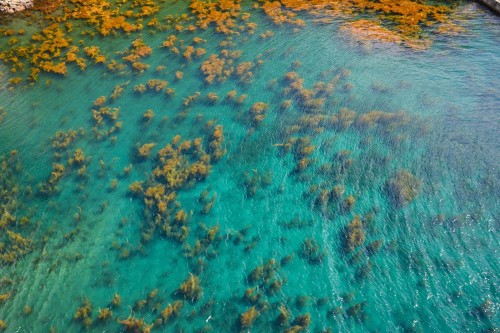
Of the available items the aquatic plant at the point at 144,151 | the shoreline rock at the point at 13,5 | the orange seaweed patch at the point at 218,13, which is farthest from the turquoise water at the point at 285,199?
the shoreline rock at the point at 13,5

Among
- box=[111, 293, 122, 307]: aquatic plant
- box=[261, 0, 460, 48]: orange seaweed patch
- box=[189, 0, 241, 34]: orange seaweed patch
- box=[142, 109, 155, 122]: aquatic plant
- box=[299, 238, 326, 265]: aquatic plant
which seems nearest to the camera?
box=[111, 293, 122, 307]: aquatic plant

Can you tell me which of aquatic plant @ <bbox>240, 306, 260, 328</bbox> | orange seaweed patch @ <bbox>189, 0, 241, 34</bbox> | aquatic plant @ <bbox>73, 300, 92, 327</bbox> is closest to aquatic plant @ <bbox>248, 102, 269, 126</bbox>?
orange seaweed patch @ <bbox>189, 0, 241, 34</bbox>

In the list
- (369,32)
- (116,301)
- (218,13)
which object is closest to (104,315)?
(116,301)

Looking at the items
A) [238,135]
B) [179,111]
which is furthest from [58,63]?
[238,135]

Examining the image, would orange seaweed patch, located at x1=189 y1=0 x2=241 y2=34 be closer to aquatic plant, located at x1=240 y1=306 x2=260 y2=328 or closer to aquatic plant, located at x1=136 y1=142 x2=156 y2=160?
aquatic plant, located at x1=136 y1=142 x2=156 y2=160

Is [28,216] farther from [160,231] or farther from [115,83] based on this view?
[115,83]

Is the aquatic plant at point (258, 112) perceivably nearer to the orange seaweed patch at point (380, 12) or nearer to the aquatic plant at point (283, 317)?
the orange seaweed patch at point (380, 12)

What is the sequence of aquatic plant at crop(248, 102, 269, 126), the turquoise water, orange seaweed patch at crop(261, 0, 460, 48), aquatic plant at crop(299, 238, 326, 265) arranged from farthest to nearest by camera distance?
1. orange seaweed patch at crop(261, 0, 460, 48)
2. aquatic plant at crop(248, 102, 269, 126)
3. aquatic plant at crop(299, 238, 326, 265)
4. the turquoise water

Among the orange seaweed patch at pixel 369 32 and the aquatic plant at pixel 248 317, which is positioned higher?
the orange seaweed patch at pixel 369 32
